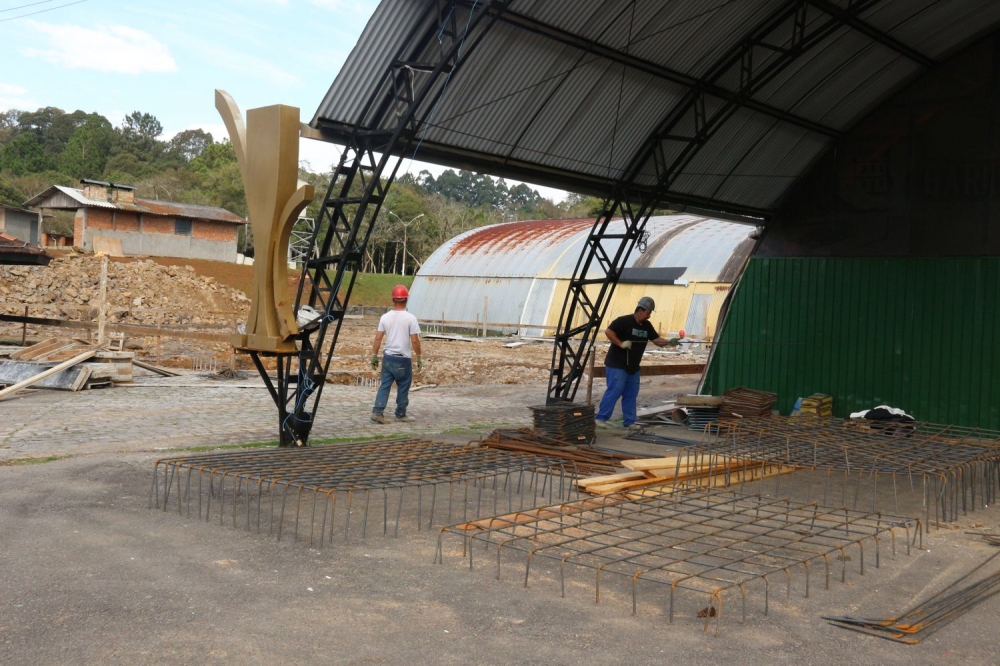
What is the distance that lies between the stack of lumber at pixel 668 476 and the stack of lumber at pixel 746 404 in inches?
204

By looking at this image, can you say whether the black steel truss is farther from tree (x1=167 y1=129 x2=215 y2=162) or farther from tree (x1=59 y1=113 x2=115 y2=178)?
tree (x1=167 y1=129 x2=215 y2=162)

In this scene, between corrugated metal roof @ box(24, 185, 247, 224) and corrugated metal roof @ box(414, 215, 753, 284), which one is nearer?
corrugated metal roof @ box(414, 215, 753, 284)

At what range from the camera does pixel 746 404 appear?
15.9m

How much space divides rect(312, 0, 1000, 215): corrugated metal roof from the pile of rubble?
90.4ft

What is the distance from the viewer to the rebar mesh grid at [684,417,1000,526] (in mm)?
8984

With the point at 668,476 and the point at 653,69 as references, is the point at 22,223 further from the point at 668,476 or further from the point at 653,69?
the point at 668,476

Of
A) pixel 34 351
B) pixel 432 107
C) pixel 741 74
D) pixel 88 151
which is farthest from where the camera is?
pixel 88 151

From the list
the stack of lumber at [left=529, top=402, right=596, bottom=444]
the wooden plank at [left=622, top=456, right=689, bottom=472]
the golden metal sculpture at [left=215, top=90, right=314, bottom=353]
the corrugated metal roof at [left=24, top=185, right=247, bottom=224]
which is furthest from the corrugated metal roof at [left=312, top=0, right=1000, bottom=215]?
the corrugated metal roof at [left=24, top=185, right=247, bottom=224]

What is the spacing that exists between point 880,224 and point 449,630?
13.9 m

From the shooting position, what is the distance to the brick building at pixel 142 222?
53531mm

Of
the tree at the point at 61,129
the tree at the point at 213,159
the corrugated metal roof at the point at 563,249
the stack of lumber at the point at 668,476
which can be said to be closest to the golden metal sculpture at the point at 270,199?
the stack of lumber at the point at 668,476

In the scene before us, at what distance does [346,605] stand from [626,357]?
Answer: 958cm

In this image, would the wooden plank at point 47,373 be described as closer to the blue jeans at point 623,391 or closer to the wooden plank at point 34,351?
the wooden plank at point 34,351

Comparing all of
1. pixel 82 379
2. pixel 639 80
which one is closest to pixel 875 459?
pixel 639 80
